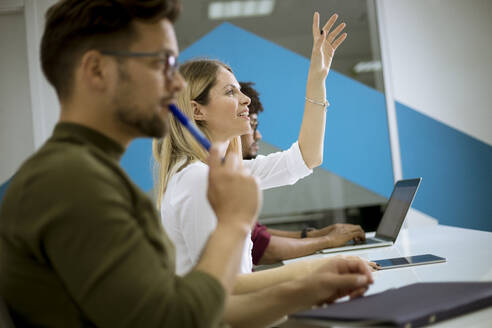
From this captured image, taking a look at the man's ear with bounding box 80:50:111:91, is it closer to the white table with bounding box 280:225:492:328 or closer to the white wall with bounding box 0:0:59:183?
the white table with bounding box 280:225:492:328

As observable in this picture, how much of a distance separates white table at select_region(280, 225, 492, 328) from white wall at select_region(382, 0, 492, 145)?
72.5 inches

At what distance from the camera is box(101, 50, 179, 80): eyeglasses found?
33.0 inches

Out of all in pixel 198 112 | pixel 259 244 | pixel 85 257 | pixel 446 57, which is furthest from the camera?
pixel 446 57

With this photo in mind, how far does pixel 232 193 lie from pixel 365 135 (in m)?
3.09

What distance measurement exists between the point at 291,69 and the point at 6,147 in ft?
7.49

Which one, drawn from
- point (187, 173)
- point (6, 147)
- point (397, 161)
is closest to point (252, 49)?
point (397, 161)

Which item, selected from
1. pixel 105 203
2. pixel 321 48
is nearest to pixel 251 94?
pixel 321 48

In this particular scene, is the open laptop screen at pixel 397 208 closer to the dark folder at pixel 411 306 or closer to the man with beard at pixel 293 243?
the man with beard at pixel 293 243

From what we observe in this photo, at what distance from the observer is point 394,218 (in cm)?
220

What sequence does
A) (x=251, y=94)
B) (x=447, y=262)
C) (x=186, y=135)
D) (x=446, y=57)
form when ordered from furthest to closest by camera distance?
(x=446, y=57)
(x=251, y=94)
(x=186, y=135)
(x=447, y=262)

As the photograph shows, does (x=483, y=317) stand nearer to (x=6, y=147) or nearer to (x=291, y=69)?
(x=291, y=69)

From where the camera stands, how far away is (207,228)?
4.06 feet

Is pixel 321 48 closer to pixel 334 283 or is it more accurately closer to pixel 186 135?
pixel 186 135

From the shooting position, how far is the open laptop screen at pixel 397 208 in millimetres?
2121
